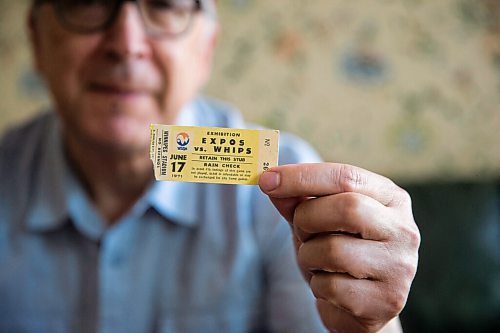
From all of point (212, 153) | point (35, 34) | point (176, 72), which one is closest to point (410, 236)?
point (212, 153)

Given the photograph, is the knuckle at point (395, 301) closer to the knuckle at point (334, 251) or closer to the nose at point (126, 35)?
the knuckle at point (334, 251)

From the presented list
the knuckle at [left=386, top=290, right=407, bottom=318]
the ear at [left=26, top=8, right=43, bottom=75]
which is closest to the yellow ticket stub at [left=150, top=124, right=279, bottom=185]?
the knuckle at [left=386, top=290, right=407, bottom=318]

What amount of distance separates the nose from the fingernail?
0.49 meters

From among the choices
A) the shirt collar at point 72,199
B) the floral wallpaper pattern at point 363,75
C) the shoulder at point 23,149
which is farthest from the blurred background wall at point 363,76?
the shirt collar at point 72,199

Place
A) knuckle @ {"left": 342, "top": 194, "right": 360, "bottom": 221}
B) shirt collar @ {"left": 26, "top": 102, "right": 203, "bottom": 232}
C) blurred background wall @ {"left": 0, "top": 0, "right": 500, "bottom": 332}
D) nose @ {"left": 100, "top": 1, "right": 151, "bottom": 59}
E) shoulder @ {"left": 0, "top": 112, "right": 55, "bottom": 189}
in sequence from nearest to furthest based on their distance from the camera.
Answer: knuckle @ {"left": 342, "top": 194, "right": 360, "bottom": 221}, nose @ {"left": 100, "top": 1, "right": 151, "bottom": 59}, shirt collar @ {"left": 26, "top": 102, "right": 203, "bottom": 232}, shoulder @ {"left": 0, "top": 112, "right": 55, "bottom": 189}, blurred background wall @ {"left": 0, "top": 0, "right": 500, "bottom": 332}

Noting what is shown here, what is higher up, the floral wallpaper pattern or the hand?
the floral wallpaper pattern

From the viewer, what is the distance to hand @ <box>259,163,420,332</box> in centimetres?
70

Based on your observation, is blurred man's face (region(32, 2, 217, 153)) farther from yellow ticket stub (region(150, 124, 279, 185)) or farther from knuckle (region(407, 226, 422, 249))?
knuckle (region(407, 226, 422, 249))

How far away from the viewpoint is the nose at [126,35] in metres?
1.06

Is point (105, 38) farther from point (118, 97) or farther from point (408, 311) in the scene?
point (408, 311)

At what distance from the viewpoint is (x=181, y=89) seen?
1149mm

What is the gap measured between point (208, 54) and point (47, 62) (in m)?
0.37

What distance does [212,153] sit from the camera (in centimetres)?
73

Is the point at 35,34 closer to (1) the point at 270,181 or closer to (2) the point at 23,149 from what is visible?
(2) the point at 23,149
